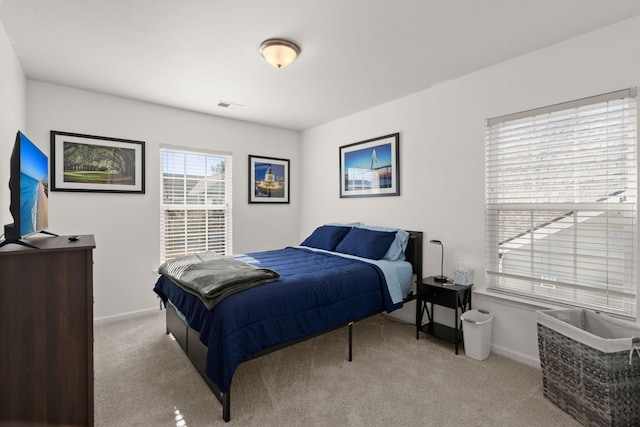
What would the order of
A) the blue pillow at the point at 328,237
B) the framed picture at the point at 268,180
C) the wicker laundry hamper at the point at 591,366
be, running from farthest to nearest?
1. the framed picture at the point at 268,180
2. the blue pillow at the point at 328,237
3. the wicker laundry hamper at the point at 591,366

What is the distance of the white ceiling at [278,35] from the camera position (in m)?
1.98

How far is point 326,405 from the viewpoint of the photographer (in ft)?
6.59

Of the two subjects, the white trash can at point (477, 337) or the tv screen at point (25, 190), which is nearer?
the tv screen at point (25, 190)

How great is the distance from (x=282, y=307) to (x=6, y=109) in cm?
257

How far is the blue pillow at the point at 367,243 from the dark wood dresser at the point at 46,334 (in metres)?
2.42

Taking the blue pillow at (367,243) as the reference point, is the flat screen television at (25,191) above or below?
above

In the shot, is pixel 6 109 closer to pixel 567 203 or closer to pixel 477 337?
pixel 477 337

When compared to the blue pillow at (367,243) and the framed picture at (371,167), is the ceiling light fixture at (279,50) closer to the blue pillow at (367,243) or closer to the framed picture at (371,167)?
the framed picture at (371,167)

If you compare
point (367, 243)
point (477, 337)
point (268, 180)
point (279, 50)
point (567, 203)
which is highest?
point (279, 50)

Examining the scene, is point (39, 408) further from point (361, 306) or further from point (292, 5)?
point (292, 5)

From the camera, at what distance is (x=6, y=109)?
7.50 ft

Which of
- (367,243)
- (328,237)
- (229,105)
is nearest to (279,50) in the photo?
(229,105)

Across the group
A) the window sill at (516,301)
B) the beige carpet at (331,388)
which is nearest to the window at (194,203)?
the beige carpet at (331,388)

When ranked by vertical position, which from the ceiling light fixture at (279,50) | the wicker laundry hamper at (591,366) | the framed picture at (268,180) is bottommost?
the wicker laundry hamper at (591,366)
